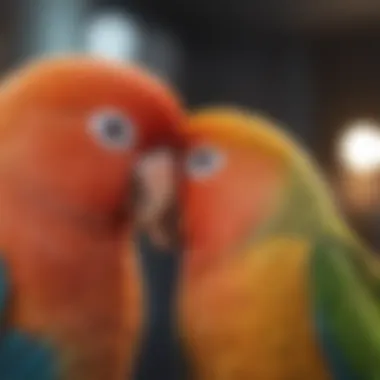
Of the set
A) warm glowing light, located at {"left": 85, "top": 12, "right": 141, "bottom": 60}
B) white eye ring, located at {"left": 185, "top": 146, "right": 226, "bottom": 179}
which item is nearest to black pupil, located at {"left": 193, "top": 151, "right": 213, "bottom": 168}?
white eye ring, located at {"left": 185, "top": 146, "right": 226, "bottom": 179}

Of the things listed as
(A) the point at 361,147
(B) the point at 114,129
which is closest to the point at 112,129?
(B) the point at 114,129

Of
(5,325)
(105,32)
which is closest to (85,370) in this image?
(5,325)

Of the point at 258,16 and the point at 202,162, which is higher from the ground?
the point at 258,16

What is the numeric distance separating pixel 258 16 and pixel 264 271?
0.26 m

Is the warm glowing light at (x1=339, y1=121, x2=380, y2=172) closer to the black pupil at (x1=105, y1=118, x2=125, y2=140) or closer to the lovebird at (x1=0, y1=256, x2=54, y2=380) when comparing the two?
the black pupil at (x1=105, y1=118, x2=125, y2=140)

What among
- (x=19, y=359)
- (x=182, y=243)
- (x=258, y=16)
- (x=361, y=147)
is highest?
(x=258, y=16)

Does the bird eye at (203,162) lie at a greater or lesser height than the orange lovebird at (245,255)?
greater

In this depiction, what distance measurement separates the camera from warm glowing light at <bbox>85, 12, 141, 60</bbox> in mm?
786

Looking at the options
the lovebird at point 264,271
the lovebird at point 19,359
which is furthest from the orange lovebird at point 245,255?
the lovebird at point 19,359

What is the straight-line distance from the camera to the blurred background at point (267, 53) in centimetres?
79

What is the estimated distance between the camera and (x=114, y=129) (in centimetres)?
Answer: 76

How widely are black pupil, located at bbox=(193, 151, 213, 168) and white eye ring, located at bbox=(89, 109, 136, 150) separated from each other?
0.20 feet

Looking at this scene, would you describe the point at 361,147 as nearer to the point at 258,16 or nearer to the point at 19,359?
the point at 258,16

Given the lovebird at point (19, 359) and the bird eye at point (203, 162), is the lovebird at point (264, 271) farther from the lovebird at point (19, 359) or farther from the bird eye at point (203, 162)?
the lovebird at point (19, 359)
